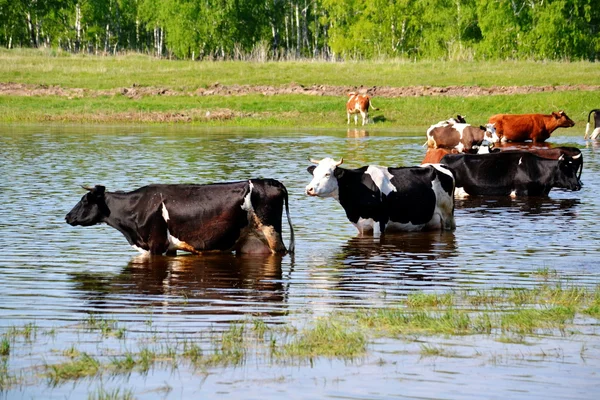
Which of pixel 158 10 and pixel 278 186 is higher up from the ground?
pixel 158 10

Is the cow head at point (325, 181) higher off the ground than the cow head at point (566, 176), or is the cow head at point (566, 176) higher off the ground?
the cow head at point (325, 181)

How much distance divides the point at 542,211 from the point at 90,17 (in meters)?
77.8

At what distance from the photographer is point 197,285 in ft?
35.2

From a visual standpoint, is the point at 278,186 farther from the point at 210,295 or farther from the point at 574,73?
the point at 574,73

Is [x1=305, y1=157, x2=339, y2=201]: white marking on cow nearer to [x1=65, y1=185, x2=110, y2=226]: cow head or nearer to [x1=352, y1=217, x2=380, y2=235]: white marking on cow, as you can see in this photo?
[x1=352, y1=217, x2=380, y2=235]: white marking on cow

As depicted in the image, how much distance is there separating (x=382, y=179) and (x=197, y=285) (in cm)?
447

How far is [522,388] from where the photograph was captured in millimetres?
6672

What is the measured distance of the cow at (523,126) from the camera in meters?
32.8

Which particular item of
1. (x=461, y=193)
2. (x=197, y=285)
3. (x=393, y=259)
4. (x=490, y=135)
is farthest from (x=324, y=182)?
(x=490, y=135)

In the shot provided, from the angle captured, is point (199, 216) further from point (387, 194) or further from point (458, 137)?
point (458, 137)

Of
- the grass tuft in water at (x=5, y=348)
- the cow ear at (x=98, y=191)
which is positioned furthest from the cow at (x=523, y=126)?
the grass tuft in water at (x=5, y=348)

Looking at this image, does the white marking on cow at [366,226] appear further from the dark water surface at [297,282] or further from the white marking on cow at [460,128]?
the white marking on cow at [460,128]

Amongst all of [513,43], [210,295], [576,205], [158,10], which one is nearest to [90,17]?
[158,10]

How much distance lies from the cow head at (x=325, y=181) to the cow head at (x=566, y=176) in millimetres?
6826
